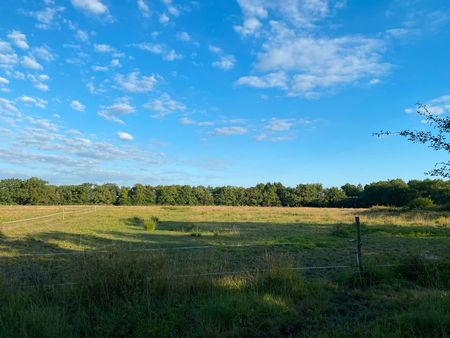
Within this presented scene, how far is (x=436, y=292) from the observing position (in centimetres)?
679

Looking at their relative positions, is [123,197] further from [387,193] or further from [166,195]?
[387,193]

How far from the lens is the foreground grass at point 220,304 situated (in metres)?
5.32

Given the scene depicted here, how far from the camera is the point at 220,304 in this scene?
232 inches

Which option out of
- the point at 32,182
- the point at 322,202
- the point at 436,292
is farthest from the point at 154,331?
the point at 32,182

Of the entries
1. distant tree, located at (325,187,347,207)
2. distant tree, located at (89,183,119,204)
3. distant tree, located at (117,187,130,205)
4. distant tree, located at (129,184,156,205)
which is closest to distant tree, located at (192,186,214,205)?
distant tree, located at (129,184,156,205)

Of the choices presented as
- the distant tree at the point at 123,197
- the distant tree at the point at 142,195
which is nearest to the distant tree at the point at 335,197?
the distant tree at the point at 142,195

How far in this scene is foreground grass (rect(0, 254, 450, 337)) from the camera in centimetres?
532

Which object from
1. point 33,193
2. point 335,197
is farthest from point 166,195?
point 335,197

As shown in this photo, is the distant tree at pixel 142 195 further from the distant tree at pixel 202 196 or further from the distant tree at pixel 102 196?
the distant tree at pixel 202 196

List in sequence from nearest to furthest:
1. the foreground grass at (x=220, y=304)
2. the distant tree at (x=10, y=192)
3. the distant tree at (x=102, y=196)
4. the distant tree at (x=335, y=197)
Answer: the foreground grass at (x=220, y=304) < the distant tree at (x=335, y=197) < the distant tree at (x=10, y=192) < the distant tree at (x=102, y=196)

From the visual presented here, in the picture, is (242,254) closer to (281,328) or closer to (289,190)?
(281,328)

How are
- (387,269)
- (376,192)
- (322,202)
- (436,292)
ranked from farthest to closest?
(322,202), (376,192), (387,269), (436,292)

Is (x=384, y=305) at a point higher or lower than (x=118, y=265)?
lower

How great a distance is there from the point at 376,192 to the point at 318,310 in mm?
90889
